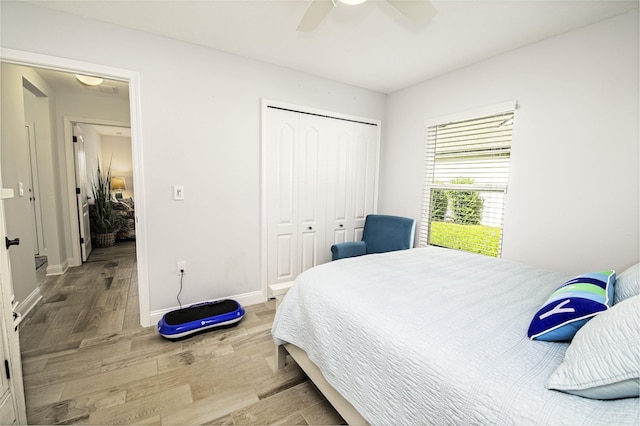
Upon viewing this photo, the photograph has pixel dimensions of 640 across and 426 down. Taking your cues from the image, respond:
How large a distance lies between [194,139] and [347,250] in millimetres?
1883

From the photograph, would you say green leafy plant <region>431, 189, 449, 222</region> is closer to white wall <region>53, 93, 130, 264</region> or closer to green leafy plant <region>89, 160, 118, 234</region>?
white wall <region>53, 93, 130, 264</region>

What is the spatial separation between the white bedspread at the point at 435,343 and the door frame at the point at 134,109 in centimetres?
140

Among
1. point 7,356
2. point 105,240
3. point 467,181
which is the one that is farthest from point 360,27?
point 105,240

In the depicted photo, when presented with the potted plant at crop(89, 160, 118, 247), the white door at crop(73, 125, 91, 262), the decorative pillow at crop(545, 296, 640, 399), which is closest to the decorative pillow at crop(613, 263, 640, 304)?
the decorative pillow at crop(545, 296, 640, 399)

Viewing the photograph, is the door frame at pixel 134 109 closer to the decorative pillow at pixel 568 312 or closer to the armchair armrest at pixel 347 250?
the armchair armrest at pixel 347 250

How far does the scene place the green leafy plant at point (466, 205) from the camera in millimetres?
2717

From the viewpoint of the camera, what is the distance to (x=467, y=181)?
9.17 feet

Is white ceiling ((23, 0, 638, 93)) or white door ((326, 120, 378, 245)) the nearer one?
white ceiling ((23, 0, 638, 93))

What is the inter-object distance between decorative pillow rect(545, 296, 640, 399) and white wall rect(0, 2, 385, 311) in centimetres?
253

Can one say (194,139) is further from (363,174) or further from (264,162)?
(363,174)

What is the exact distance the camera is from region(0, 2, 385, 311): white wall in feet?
6.99

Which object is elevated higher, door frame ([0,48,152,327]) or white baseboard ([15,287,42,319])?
door frame ([0,48,152,327])

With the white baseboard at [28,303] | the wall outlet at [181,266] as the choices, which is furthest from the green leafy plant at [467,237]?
the white baseboard at [28,303]

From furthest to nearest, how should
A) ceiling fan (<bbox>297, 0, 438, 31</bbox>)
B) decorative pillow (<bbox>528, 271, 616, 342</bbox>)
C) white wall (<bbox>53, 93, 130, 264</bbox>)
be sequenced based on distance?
white wall (<bbox>53, 93, 130, 264</bbox>)
ceiling fan (<bbox>297, 0, 438, 31</bbox>)
decorative pillow (<bbox>528, 271, 616, 342</bbox>)
